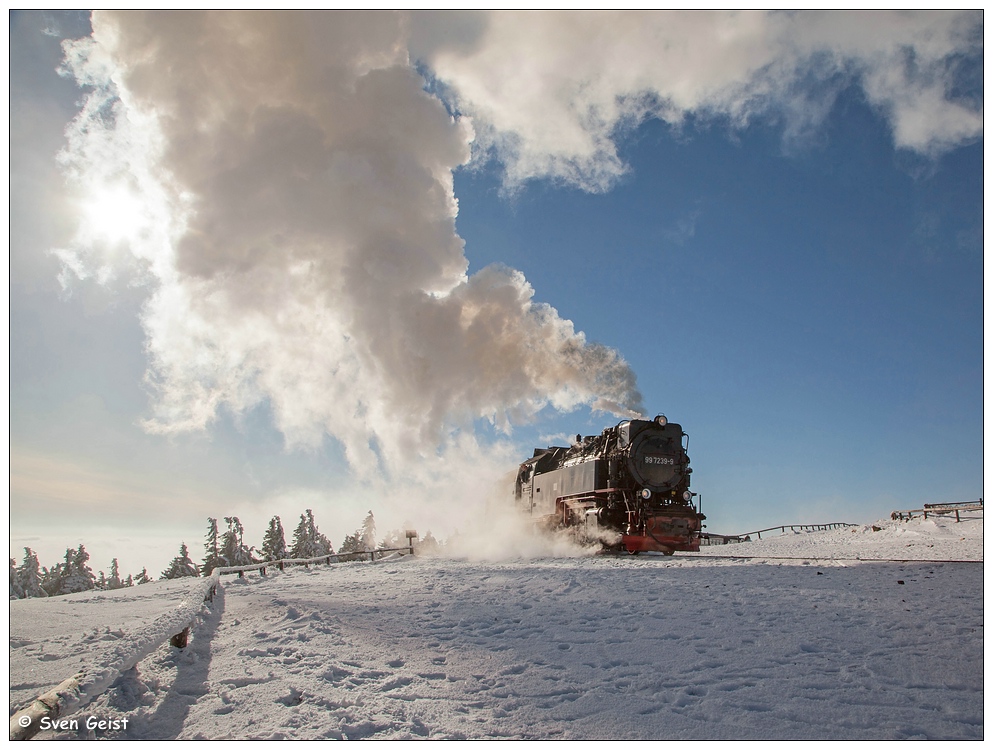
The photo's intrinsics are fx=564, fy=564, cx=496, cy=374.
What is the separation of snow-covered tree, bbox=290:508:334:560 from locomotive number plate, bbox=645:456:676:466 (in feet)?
103

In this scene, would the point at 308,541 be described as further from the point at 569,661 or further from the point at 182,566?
the point at 569,661

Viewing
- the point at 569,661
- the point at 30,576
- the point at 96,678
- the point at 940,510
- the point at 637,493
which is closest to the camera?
the point at 96,678

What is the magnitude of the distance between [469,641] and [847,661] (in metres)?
4.16

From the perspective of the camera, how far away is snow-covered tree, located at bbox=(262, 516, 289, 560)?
4044 cm

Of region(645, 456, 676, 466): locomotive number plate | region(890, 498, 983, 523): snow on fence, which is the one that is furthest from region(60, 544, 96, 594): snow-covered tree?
region(890, 498, 983, 523): snow on fence

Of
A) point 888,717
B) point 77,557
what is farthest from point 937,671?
point 77,557

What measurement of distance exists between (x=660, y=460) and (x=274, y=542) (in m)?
33.1

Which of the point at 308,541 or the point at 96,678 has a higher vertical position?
the point at 96,678

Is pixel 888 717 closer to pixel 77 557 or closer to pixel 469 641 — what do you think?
pixel 469 641

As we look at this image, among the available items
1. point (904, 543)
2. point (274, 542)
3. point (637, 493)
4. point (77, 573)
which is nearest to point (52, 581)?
point (77, 573)

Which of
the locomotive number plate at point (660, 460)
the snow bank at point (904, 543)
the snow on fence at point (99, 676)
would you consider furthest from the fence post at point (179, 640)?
the snow bank at point (904, 543)

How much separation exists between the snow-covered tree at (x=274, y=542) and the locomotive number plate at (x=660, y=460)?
3196 cm

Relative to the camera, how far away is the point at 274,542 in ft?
134

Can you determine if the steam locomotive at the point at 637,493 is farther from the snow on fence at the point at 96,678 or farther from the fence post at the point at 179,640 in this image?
the snow on fence at the point at 96,678
